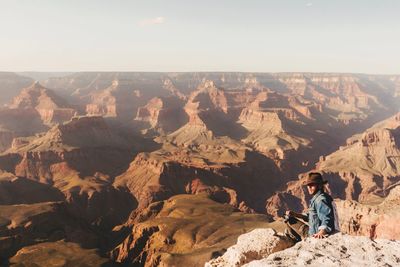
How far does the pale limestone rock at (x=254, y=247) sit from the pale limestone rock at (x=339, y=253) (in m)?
2.62

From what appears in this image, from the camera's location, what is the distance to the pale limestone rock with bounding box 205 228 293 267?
16188 millimetres

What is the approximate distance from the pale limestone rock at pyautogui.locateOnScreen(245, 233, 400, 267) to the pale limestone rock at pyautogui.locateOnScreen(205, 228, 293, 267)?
8.60ft

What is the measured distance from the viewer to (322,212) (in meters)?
14.4

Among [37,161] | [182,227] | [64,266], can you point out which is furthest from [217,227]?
[37,161]

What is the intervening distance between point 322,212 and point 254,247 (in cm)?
350

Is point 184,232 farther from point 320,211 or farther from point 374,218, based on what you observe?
point 320,211

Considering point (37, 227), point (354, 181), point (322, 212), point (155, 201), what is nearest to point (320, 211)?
point (322, 212)

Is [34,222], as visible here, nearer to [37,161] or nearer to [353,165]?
[37,161]

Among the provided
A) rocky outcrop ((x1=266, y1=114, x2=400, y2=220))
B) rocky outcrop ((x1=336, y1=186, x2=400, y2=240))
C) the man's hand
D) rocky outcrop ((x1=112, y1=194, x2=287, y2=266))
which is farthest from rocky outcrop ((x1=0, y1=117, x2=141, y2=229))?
the man's hand

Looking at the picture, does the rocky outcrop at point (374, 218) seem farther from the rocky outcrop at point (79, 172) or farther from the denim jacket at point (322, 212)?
the rocky outcrop at point (79, 172)

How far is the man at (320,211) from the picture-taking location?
14.3m

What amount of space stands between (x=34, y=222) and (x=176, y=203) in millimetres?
40423

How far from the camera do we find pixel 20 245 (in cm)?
10069

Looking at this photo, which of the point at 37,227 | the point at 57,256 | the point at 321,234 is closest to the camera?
the point at 321,234
